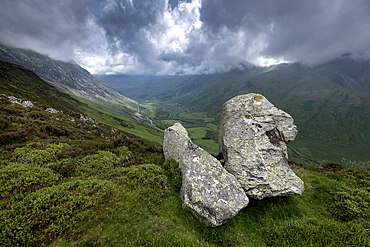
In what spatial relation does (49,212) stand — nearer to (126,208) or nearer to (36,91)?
(126,208)

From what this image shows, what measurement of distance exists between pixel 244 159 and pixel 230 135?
10.0 feet

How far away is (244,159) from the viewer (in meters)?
11.7

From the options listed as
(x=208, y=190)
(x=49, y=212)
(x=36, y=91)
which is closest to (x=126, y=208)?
(x=49, y=212)

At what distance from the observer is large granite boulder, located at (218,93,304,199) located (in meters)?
10.5

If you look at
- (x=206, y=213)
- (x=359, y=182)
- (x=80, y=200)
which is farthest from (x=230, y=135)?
(x=80, y=200)

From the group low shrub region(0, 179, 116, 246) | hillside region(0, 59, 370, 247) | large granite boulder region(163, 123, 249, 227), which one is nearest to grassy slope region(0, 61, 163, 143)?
hillside region(0, 59, 370, 247)

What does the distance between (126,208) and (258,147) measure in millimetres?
11689

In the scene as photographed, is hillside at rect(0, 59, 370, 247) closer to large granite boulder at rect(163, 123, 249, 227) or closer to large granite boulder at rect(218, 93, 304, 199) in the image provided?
large granite boulder at rect(163, 123, 249, 227)

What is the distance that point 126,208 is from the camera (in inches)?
318

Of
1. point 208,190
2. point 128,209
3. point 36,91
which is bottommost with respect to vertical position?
point 128,209

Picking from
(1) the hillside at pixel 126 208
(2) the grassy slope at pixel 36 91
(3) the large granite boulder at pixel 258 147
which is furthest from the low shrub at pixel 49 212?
(2) the grassy slope at pixel 36 91

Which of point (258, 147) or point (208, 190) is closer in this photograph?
point (208, 190)

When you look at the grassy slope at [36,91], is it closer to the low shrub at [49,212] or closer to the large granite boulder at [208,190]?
the low shrub at [49,212]

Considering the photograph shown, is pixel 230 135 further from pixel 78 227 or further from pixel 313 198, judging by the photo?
pixel 78 227
